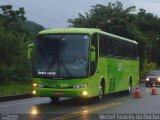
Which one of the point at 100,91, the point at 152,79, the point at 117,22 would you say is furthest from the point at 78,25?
the point at 100,91

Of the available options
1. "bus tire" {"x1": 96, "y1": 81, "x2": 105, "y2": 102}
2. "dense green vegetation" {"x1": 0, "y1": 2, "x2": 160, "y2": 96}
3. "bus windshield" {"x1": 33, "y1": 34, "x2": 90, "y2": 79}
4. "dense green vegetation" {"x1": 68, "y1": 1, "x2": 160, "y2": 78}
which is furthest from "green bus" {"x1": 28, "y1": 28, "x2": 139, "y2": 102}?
"dense green vegetation" {"x1": 68, "y1": 1, "x2": 160, "y2": 78}

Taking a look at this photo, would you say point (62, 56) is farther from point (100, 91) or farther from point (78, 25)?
point (78, 25)

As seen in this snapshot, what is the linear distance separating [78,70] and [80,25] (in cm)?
4504

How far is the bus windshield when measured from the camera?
23141mm

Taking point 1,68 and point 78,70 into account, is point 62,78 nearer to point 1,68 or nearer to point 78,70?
point 78,70

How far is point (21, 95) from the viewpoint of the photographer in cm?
2922

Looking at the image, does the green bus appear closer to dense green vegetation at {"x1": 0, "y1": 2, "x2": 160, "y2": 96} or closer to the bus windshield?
the bus windshield

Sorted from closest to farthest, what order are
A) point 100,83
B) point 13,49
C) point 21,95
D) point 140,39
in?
point 100,83, point 21,95, point 13,49, point 140,39

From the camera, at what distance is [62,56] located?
23297mm

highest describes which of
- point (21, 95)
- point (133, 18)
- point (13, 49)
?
point (133, 18)

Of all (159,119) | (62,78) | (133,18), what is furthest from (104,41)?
(133,18)

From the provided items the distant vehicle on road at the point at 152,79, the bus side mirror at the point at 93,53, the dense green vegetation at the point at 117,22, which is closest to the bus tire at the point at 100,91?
the bus side mirror at the point at 93,53

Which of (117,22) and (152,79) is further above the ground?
(117,22)

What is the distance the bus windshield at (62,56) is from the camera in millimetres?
23141
